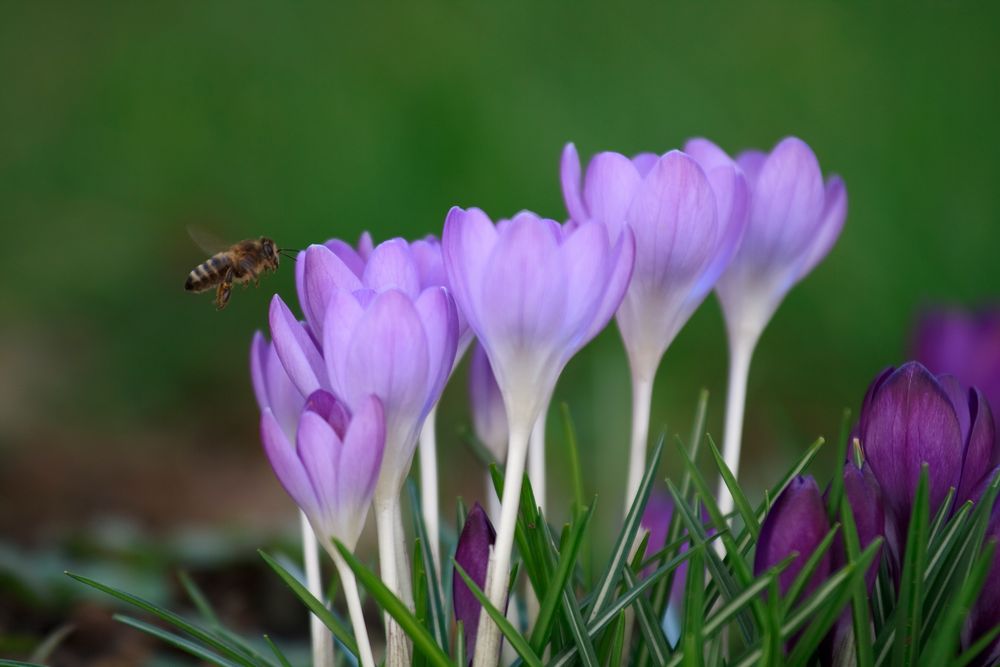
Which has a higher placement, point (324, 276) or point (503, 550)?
point (324, 276)

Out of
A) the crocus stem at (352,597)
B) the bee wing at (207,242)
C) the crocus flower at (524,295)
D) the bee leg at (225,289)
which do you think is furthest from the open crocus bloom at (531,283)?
the bee wing at (207,242)

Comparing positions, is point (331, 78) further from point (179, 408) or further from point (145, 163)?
point (179, 408)

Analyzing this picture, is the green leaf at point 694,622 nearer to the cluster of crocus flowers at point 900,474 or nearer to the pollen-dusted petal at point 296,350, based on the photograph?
the cluster of crocus flowers at point 900,474

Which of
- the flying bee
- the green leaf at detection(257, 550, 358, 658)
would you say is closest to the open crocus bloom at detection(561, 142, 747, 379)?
the green leaf at detection(257, 550, 358, 658)

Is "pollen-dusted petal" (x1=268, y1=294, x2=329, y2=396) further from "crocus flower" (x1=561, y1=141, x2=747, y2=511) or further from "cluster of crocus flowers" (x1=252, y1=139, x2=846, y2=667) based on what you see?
"crocus flower" (x1=561, y1=141, x2=747, y2=511)

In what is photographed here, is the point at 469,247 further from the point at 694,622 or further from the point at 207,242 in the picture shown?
the point at 207,242

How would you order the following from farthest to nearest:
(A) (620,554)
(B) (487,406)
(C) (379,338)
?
(B) (487,406), (A) (620,554), (C) (379,338)

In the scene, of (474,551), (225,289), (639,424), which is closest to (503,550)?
(474,551)
